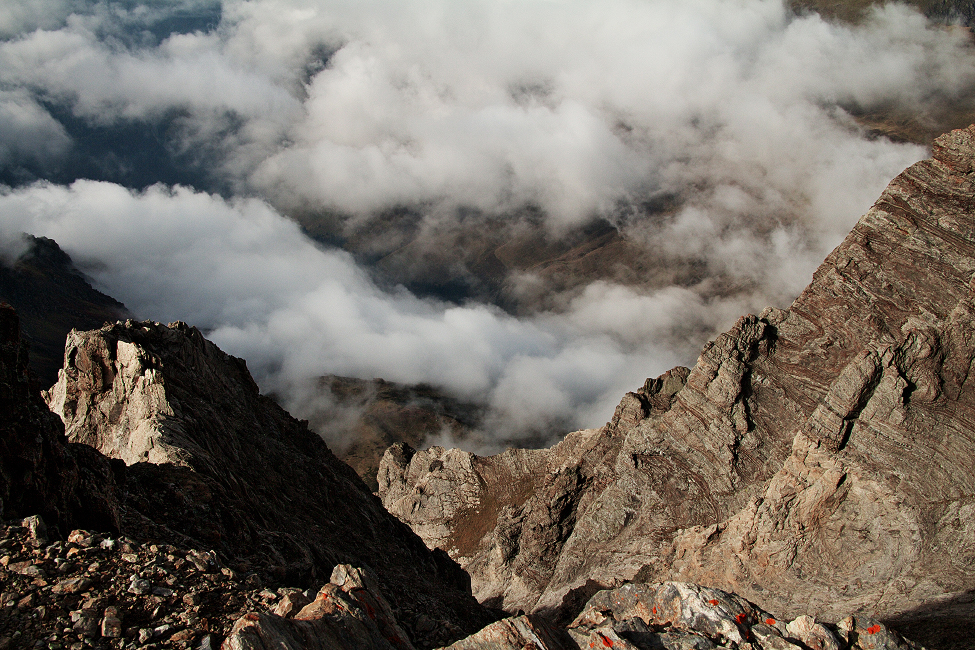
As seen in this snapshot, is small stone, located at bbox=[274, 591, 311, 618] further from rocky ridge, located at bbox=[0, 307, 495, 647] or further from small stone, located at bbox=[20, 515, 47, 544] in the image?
small stone, located at bbox=[20, 515, 47, 544]

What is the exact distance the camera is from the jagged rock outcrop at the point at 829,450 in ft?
211

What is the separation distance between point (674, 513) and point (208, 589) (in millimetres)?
85668

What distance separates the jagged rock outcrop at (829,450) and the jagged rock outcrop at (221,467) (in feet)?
101

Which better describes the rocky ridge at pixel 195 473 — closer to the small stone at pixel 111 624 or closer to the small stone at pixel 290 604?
the small stone at pixel 290 604

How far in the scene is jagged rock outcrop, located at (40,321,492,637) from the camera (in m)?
34.6

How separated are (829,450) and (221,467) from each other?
68839 mm

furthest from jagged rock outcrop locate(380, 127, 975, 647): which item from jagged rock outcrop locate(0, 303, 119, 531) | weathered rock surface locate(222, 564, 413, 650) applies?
jagged rock outcrop locate(0, 303, 119, 531)

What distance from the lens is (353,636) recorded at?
23547 mm

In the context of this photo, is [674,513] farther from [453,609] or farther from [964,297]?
[453,609]

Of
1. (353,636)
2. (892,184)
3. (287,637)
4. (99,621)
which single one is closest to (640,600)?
(353,636)

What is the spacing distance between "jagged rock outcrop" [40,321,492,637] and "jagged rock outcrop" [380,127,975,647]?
30.8 meters

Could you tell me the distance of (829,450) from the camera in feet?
234

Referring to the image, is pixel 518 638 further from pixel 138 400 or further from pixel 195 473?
pixel 138 400

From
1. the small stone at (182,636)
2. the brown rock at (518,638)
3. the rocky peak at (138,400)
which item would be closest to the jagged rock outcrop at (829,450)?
the brown rock at (518,638)
